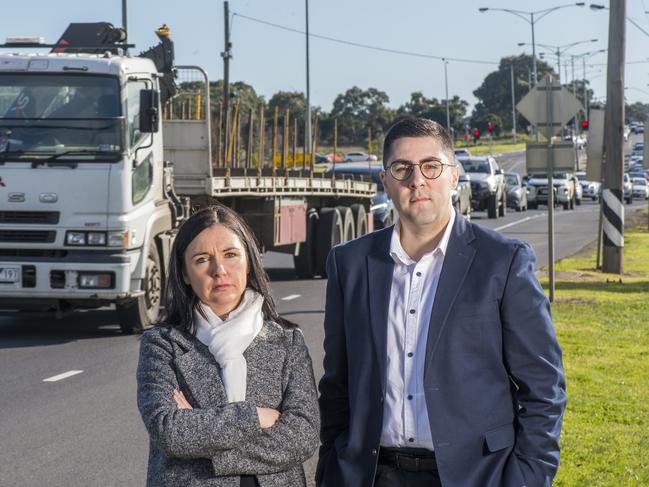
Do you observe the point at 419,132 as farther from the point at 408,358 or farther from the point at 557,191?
the point at 557,191

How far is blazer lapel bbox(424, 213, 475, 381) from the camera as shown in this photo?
3838 mm

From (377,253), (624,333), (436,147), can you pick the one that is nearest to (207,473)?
(377,253)

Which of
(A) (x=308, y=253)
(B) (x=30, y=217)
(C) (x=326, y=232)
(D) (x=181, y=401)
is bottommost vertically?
(A) (x=308, y=253)

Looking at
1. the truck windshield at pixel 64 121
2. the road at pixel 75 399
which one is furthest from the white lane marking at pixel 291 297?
the truck windshield at pixel 64 121

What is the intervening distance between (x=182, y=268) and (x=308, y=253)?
1848cm

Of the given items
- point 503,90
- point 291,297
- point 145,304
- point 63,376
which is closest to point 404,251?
point 63,376

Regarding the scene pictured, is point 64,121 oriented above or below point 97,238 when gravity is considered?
above

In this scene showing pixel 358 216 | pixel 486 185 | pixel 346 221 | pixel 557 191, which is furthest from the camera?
pixel 557 191

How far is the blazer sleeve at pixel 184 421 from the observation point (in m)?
3.70

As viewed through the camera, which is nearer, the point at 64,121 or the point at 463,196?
the point at 64,121

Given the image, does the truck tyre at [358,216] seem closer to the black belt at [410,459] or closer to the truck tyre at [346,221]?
the truck tyre at [346,221]

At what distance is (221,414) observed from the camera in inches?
147

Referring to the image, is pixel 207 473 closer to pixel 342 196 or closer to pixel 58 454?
pixel 58 454

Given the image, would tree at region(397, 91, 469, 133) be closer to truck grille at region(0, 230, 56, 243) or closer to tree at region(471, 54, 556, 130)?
tree at region(471, 54, 556, 130)
